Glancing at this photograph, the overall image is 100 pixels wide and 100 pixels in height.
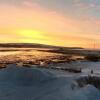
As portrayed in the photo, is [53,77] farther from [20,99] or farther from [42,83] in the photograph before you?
[20,99]

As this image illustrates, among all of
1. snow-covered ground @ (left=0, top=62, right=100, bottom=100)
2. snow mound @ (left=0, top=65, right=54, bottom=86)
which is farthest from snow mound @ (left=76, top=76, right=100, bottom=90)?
snow mound @ (left=0, top=65, right=54, bottom=86)

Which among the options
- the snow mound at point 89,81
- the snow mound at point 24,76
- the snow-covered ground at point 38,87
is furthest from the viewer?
the snow mound at point 89,81

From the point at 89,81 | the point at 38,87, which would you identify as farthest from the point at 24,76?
the point at 89,81

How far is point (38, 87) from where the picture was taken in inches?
697

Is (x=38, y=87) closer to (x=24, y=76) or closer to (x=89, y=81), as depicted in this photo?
(x=24, y=76)

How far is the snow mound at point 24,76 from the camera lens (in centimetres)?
1873

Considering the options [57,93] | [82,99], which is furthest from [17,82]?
[82,99]

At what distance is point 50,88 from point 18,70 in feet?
11.7

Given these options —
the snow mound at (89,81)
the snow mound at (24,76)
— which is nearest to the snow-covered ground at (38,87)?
the snow mound at (24,76)

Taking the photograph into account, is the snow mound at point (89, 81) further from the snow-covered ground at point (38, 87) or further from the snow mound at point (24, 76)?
the snow mound at point (24, 76)

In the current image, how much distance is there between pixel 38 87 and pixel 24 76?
1895mm

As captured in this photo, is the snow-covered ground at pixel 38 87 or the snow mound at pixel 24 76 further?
the snow mound at pixel 24 76

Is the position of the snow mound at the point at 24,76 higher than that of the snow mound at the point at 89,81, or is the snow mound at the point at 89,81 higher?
the snow mound at the point at 24,76

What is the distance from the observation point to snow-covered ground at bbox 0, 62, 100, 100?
16.1 meters
